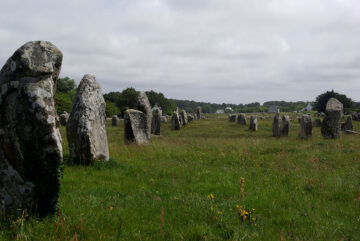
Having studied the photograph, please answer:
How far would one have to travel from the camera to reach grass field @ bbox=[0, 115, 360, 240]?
3.70 metres

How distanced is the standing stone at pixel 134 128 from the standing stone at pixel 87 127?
5.08 m

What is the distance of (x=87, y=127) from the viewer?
26.1 ft

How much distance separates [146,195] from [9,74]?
10.9ft

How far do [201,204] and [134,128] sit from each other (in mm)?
9673

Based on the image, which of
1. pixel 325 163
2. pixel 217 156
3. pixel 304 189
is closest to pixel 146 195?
pixel 304 189

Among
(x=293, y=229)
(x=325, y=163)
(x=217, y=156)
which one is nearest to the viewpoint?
(x=293, y=229)

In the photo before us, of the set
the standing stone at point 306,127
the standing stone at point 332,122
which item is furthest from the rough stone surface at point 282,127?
the standing stone at point 332,122

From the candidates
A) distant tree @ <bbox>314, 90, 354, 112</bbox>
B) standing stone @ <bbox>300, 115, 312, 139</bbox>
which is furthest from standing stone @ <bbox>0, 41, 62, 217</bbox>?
distant tree @ <bbox>314, 90, 354, 112</bbox>

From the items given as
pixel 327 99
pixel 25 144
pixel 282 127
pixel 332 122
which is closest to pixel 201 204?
pixel 25 144

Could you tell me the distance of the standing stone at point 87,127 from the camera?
7.91 meters

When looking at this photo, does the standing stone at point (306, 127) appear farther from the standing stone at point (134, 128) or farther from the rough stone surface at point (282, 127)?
the standing stone at point (134, 128)

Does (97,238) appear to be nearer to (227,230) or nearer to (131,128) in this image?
(227,230)

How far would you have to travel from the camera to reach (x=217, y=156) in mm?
10484

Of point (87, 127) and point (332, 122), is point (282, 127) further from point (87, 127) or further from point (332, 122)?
point (87, 127)
